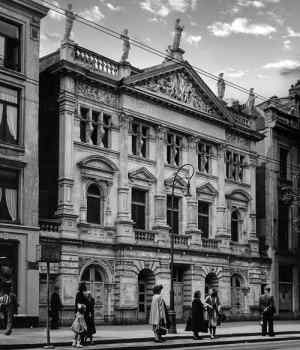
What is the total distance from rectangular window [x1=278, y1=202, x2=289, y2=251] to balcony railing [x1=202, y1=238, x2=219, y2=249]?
26.7 feet

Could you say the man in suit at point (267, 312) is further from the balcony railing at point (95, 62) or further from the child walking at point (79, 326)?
the balcony railing at point (95, 62)

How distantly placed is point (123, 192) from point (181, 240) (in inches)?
217

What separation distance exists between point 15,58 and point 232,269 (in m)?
20.7

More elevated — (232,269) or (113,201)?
(113,201)

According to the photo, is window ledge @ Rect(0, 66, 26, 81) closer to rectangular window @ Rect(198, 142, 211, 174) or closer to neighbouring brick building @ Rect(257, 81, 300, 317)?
rectangular window @ Rect(198, 142, 211, 174)

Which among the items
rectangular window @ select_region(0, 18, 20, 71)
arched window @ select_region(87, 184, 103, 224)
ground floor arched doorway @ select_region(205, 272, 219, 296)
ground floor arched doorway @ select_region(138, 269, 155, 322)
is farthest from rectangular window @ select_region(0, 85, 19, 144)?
ground floor arched doorway @ select_region(205, 272, 219, 296)

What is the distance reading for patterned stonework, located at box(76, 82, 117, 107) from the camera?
38.4 metres

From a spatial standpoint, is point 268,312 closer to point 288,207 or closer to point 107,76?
point 107,76

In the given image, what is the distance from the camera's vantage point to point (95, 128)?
39344 millimetres

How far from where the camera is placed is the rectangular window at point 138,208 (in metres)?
41.0

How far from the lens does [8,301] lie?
2584 centimetres

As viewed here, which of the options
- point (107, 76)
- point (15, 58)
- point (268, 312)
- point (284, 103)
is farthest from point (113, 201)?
point (284, 103)

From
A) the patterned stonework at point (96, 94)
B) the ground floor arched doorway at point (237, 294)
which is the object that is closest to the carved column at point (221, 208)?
the ground floor arched doorway at point (237, 294)

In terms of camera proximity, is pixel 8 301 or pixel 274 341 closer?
pixel 8 301
